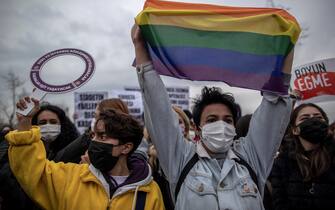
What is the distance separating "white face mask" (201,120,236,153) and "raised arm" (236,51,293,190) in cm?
16

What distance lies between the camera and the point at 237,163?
2.56 m

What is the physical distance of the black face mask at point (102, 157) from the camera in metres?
2.71

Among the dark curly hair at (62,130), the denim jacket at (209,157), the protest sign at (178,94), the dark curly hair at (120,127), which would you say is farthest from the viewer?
the protest sign at (178,94)

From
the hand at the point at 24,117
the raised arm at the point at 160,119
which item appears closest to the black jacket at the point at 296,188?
the raised arm at the point at 160,119

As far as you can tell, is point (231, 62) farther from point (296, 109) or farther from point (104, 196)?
point (296, 109)

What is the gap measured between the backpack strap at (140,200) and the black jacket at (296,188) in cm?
152

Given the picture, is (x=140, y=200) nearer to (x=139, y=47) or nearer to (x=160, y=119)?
(x=160, y=119)

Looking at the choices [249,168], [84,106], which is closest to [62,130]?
[249,168]

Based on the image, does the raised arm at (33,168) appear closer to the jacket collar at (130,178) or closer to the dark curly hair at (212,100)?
the jacket collar at (130,178)

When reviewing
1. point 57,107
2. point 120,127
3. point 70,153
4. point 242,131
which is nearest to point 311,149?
point 242,131

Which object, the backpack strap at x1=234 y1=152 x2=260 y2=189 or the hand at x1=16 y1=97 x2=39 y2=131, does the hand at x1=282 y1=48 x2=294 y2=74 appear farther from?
the hand at x1=16 y1=97 x2=39 y2=131

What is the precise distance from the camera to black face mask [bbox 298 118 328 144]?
12.1 ft

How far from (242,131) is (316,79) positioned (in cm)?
197

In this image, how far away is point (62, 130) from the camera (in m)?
4.31
